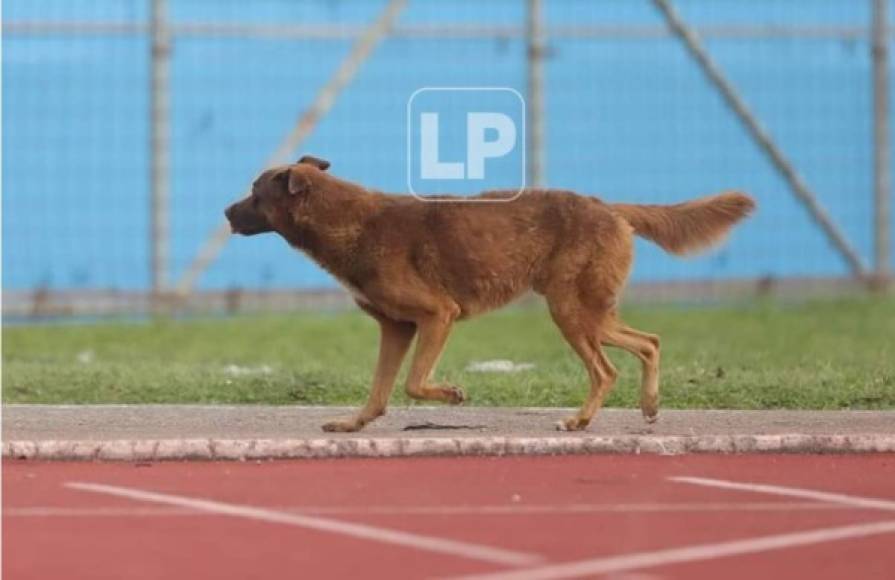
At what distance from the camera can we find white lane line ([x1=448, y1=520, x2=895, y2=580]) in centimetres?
854

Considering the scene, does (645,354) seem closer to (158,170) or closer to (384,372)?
(384,372)

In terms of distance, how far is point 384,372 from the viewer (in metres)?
13.0

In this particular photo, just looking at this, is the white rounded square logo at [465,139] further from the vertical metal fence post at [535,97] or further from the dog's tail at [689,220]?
the dog's tail at [689,220]

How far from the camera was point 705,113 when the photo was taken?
82.2 feet

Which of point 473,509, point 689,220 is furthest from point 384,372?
point 473,509

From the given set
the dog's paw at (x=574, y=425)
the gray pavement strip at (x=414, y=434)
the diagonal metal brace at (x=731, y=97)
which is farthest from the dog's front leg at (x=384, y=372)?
the diagonal metal brace at (x=731, y=97)

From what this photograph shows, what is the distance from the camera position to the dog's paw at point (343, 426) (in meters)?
12.7

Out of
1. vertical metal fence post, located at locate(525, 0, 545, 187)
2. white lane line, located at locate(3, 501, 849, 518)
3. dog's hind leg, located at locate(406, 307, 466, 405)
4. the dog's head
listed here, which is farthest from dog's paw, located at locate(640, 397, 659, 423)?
vertical metal fence post, located at locate(525, 0, 545, 187)

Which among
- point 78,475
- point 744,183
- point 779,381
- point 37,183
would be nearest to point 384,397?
point 78,475

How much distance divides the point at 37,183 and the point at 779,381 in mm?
10185

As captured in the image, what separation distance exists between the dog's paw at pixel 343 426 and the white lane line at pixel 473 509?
2477 mm

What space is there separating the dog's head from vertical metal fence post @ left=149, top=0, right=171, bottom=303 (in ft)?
35.7

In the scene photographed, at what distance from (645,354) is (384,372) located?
148cm

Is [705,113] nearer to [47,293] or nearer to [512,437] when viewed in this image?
[47,293]
